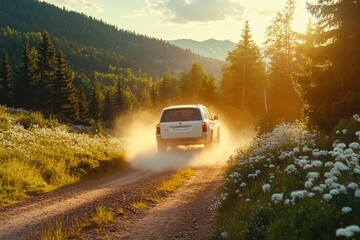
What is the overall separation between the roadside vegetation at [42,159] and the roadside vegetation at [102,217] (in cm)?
315

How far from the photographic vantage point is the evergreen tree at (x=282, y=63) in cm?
3956

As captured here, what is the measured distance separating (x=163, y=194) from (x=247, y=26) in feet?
139

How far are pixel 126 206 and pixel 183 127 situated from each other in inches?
332

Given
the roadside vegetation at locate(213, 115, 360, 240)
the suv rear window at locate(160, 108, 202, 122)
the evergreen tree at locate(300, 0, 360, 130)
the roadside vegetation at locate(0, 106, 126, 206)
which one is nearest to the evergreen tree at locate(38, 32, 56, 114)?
the roadside vegetation at locate(0, 106, 126, 206)

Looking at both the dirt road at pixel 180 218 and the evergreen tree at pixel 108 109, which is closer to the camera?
the dirt road at pixel 180 218

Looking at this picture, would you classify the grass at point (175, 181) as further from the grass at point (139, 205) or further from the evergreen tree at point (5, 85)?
the evergreen tree at point (5, 85)

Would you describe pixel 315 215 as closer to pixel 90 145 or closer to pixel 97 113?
pixel 90 145

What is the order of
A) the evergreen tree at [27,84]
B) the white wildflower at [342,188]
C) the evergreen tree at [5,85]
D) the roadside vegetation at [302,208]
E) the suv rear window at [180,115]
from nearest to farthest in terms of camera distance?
the roadside vegetation at [302,208] < the white wildflower at [342,188] < the suv rear window at [180,115] < the evergreen tree at [27,84] < the evergreen tree at [5,85]

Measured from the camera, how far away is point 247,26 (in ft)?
160

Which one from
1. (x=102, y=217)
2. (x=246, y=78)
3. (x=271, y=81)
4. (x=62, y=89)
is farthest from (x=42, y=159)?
(x=62, y=89)

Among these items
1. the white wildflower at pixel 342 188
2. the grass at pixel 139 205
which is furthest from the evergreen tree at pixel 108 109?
the white wildflower at pixel 342 188

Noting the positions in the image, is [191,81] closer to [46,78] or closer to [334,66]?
[46,78]

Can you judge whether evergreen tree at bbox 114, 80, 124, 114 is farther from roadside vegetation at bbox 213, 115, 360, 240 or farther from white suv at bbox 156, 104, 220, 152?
roadside vegetation at bbox 213, 115, 360, 240

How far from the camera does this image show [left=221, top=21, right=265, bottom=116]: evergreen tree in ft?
155
